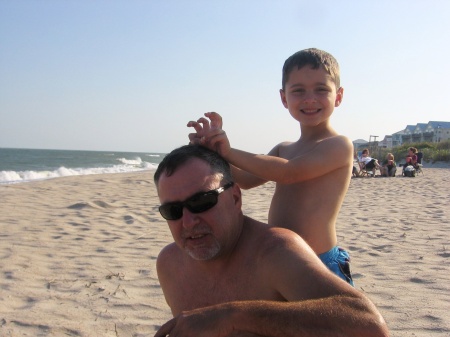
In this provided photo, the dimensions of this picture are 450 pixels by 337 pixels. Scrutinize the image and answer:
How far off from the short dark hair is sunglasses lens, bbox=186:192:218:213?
12cm

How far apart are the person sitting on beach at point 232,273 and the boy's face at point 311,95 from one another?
0.74m

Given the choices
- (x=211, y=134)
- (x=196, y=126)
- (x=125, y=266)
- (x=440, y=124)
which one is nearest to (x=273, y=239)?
(x=211, y=134)

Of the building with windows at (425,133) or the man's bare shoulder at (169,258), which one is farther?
the building with windows at (425,133)

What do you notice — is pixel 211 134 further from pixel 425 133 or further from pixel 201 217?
pixel 425 133

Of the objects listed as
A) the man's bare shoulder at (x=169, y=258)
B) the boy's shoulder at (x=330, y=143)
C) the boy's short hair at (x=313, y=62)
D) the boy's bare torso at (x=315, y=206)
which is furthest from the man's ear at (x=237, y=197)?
the boy's short hair at (x=313, y=62)

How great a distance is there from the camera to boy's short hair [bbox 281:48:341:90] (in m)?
2.41

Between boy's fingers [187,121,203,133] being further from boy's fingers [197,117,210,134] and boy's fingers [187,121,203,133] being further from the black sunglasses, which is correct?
the black sunglasses

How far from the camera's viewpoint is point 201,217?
5.92 feet

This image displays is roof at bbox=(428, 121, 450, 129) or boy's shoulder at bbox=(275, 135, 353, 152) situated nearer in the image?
boy's shoulder at bbox=(275, 135, 353, 152)

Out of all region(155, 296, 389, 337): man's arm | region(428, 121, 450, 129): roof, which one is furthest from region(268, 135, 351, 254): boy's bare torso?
region(428, 121, 450, 129): roof

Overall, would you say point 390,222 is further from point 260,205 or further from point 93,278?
point 93,278

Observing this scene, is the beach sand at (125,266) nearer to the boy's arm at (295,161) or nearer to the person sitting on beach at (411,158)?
the boy's arm at (295,161)

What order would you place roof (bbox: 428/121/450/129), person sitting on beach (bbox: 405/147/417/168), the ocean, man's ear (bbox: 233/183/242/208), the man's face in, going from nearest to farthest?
the man's face < man's ear (bbox: 233/183/242/208) < person sitting on beach (bbox: 405/147/417/168) < the ocean < roof (bbox: 428/121/450/129)

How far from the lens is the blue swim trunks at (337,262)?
7.69 ft
